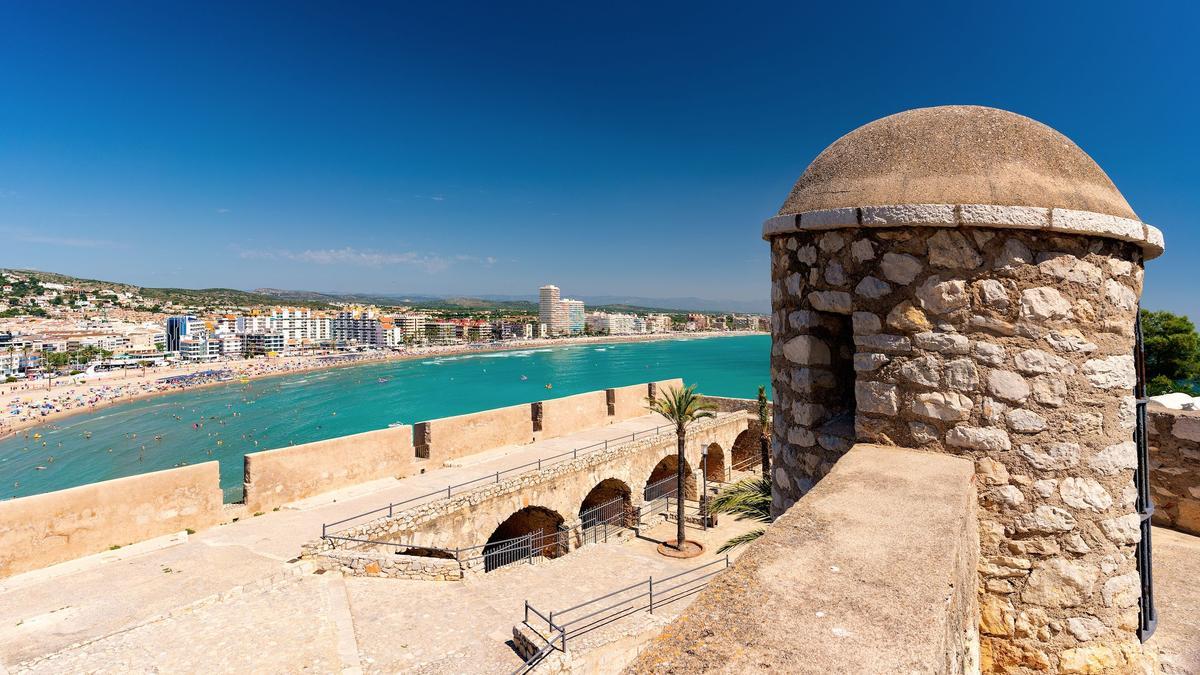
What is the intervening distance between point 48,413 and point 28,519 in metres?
68.1

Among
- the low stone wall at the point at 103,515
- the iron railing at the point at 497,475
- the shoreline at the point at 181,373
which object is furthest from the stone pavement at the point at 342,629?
the shoreline at the point at 181,373

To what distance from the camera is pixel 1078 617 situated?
9.82 feet

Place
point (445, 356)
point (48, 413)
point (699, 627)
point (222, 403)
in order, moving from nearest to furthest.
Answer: point (699, 627) < point (48, 413) < point (222, 403) < point (445, 356)

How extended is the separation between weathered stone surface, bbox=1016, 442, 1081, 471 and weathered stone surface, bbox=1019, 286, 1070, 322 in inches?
26.9

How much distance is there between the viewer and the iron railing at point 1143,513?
130 inches

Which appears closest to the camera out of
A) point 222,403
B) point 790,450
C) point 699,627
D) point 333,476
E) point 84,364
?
point 699,627

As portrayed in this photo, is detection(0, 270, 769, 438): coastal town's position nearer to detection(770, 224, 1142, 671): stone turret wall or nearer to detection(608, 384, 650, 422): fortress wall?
detection(608, 384, 650, 422): fortress wall

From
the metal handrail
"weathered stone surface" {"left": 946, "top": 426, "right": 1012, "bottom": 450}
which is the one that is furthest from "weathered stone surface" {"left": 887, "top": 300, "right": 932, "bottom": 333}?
the metal handrail

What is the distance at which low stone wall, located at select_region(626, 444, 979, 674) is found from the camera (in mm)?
1492

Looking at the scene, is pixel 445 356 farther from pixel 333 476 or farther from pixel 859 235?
pixel 859 235

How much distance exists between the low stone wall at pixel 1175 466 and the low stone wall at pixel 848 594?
4.66m

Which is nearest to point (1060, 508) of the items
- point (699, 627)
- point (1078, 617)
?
point (1078, 617)

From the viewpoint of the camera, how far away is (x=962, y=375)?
9.93 ft

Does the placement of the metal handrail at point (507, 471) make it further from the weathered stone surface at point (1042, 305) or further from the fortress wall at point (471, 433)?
the weathered stone surface at point (1042, 305)
